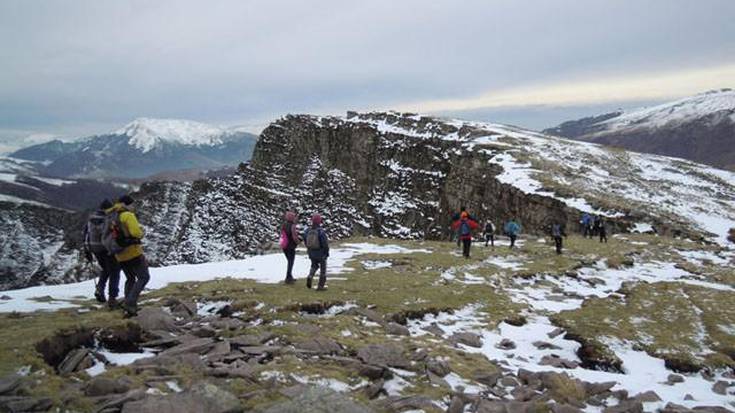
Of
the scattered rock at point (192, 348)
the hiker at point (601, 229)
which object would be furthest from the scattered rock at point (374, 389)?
the hiker at point (601, 229)

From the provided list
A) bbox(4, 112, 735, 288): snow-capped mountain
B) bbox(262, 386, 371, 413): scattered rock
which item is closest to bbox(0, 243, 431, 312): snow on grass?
bbox(262, 386, 371, 413): scattered rock

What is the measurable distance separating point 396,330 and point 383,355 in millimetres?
3573

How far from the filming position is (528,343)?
16.2 meters

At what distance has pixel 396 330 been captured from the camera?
15.6 m

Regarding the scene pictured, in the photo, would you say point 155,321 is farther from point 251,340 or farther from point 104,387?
point 104,387

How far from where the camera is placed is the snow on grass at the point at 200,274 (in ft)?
55.0

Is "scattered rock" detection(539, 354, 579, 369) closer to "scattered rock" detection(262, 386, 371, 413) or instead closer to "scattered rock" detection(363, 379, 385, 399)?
"scattered rock" detection(363, 379, 385, 399)

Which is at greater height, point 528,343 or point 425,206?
point 528,343

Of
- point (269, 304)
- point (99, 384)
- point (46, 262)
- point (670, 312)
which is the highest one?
point (99, 384)

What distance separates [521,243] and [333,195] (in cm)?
10484

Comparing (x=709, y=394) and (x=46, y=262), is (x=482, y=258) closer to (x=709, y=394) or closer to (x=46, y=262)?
(x=709, y=394)

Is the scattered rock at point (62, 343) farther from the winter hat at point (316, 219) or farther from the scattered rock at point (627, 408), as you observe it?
the scattered rock at point (627, 408)

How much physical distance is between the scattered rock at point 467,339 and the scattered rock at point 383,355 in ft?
11.7

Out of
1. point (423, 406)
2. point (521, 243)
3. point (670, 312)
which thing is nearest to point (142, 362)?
point (423, 406)
